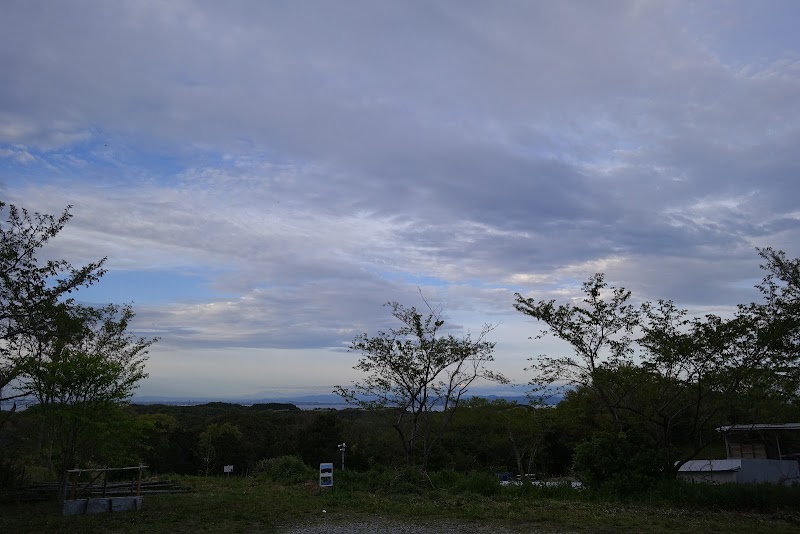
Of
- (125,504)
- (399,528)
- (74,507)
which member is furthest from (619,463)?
(74,507)

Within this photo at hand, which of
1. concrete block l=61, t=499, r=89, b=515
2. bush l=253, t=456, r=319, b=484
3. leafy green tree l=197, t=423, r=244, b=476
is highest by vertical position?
concrete block l=61, t=499, r=89, b=515

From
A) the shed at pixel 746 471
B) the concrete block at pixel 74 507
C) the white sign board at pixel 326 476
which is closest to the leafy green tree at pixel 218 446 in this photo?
the white sign board at pixel 326 476

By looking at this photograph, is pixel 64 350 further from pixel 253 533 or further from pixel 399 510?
pixel 399 510

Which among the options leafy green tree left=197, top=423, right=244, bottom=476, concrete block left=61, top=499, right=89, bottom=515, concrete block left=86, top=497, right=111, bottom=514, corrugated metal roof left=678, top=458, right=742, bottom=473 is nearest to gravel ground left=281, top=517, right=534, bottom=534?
concrete block left=86, top=497, right=111, bottom=514

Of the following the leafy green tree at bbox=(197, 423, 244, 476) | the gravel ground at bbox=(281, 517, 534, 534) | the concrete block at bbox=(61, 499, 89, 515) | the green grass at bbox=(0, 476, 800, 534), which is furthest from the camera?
the leafy green tree at bbox=(197, 423, 244, 476)

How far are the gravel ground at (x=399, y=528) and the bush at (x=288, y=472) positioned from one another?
24.3 ft

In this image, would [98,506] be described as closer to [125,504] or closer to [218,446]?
[125,504]

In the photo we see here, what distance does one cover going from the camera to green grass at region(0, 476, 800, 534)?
9.38 meters

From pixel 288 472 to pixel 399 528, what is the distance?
30.4 ft

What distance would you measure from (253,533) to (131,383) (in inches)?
181

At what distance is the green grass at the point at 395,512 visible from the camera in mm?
9383

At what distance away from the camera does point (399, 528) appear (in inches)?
374

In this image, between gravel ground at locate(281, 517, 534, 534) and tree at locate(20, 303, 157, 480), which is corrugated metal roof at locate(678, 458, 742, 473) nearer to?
gravel ground at locate(281, 517, 534, 534)

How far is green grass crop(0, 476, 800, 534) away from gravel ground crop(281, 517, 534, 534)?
13.8 inches
